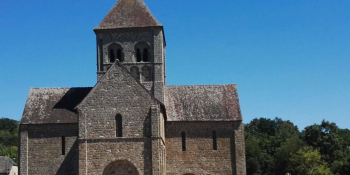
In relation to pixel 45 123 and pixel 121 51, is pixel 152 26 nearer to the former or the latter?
pixel 121 51

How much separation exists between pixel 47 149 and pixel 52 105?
3.96 metres

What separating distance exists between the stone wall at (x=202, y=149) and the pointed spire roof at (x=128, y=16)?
961cm

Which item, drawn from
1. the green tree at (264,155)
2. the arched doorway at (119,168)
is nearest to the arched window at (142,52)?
the arched doorway at (119,168)

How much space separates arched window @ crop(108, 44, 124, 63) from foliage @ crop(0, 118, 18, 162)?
66.8 metres

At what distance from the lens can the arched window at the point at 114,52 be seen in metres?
42.1

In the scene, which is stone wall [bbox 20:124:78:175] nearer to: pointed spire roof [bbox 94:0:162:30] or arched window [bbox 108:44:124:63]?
arched window [bbox 108:44:124:63]

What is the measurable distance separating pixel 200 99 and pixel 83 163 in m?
13.4

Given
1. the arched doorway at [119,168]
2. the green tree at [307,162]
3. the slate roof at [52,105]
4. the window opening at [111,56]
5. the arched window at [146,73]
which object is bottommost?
the arched doorway at [119,168]

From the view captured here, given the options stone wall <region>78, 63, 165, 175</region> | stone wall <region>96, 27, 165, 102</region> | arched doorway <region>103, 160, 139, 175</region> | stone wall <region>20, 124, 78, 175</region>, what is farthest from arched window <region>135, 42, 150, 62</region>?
arched doorway <region>103, 160, 139, 175</region>

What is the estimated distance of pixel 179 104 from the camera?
1639 inches

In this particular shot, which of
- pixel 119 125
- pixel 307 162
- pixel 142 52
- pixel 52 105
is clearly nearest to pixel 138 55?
pixel 142 52

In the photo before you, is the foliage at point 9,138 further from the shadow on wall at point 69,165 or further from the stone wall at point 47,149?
the shadow on wall at point 69,165

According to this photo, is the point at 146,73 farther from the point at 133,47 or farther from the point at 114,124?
the point at 114,124

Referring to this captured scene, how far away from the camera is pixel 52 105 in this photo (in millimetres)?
40469
